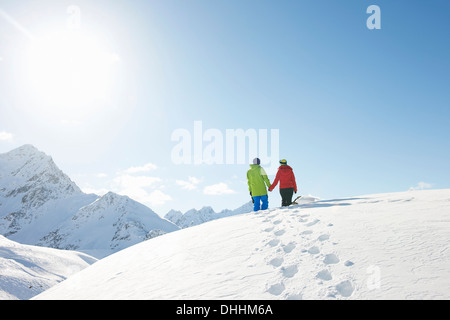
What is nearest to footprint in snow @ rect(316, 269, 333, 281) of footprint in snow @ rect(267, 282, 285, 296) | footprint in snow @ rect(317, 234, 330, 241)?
footprint in snow @ rect(267, 282, 285, 296)

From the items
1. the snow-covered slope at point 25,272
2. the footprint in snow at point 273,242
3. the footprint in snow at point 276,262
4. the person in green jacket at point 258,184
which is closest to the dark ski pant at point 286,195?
the person in green jacket at point 258,184

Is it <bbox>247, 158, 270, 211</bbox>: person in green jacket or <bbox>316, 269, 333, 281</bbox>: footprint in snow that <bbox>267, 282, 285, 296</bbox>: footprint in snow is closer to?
<bbox>316, 269, 333, 281</bbox>: footprint in snow

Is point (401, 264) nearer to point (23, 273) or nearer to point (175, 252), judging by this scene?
point (175, 252)

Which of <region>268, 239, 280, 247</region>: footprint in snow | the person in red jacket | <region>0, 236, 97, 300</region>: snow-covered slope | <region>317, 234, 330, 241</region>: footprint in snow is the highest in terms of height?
the person in red jacket

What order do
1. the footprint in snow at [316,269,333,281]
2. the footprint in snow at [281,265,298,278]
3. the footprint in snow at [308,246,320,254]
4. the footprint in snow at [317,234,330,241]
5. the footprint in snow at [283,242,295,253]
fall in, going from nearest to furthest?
the footprint in snow at [316,269,333,281], the footprint in snow at [281,265,298,278], the footprint in snow at [308,246,320,254], the footprint in snow at [283,242,295,253], the footprint in snow at [317,234,330,241]

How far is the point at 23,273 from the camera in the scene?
52.6ft

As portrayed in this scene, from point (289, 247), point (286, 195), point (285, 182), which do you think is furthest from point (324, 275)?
point (285, 182)

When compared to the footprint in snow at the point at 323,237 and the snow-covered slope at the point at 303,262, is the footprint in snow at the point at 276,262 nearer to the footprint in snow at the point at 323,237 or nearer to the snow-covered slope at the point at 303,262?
the snow-covered slope at the point at 303,262

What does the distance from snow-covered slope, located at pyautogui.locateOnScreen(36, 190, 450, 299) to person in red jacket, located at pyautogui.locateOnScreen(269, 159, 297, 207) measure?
13.8ft

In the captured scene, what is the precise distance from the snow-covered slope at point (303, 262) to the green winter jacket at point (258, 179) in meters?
4.33

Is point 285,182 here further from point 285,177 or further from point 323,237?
point 323,237

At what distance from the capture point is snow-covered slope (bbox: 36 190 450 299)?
329 cm

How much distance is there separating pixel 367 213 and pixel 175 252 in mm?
4742
